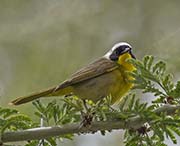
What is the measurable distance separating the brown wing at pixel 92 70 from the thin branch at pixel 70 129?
0.74 metres

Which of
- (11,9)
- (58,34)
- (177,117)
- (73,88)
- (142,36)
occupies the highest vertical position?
(11,9)

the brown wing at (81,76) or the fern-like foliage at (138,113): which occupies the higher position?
the brown wing at (81,76)

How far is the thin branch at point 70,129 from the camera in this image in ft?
4.42

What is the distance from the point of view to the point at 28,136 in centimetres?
135

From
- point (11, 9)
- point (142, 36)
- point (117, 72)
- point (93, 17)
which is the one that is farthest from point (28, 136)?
point (11, 9)

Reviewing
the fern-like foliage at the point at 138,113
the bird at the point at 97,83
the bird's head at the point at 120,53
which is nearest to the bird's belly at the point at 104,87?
the bird at the point at 97,83

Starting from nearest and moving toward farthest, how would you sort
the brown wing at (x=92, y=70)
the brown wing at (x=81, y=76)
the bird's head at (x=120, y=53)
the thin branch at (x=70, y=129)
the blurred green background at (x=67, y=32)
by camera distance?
1. the thin branch at (x=70, y=129)
2. the brown wing at (x=81, y=76)
3. the brown wing at (x=92, y=70)
4. the bird's head at (x=120, y=53)
5. the blurred green background at (x=67, y=32)

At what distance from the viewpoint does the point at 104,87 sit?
7.54 feet

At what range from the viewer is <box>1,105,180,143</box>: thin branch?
1349 millimetres

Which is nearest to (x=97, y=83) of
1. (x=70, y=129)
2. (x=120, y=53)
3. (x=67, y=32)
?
(x=120, y=53)

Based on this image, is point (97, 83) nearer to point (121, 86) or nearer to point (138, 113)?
point (121, 86)

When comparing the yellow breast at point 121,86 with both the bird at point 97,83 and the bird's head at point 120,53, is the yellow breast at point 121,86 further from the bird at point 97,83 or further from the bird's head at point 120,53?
the bird's head at point 120,53

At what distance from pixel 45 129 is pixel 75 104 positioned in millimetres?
145

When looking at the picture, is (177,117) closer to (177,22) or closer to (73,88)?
(73,88)
